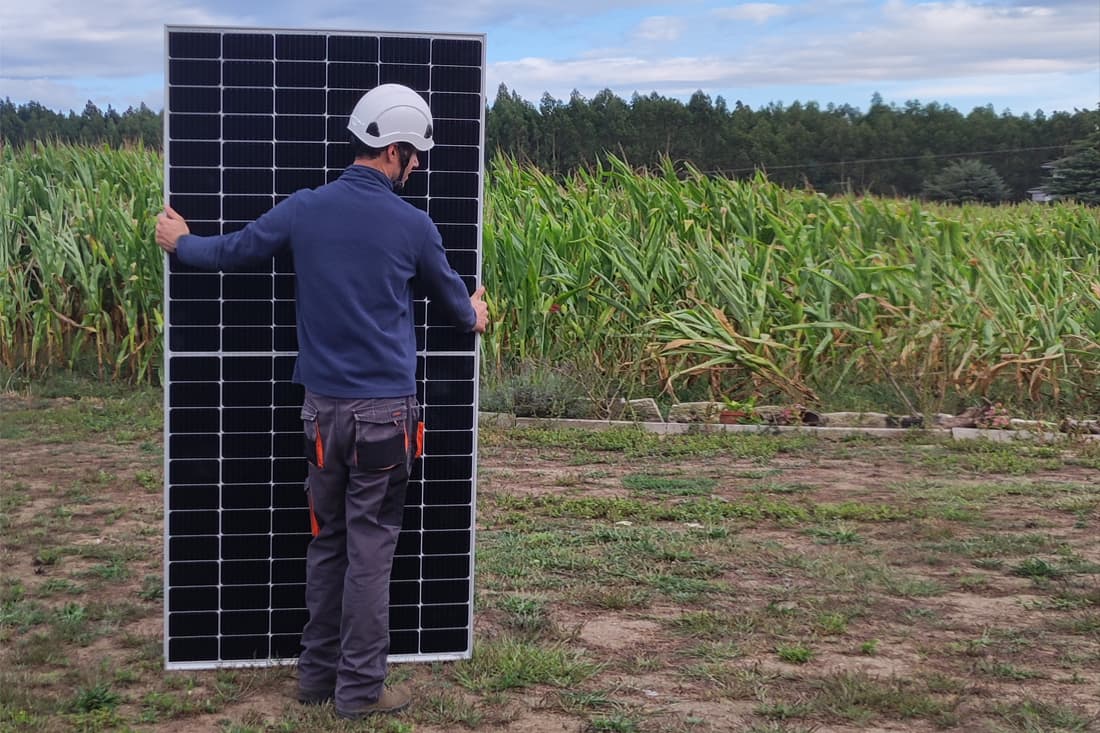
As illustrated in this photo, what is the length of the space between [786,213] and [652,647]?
359 inches

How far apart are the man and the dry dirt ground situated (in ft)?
1.60

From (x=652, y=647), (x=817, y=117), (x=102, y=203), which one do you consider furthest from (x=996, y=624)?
(x=817, y=117)

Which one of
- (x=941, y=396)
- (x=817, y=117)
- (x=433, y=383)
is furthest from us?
(x=817, y=117)

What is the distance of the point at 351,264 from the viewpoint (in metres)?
4.36

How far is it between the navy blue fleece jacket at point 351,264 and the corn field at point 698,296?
22.0 ft

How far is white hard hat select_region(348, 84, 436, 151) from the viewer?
14.6 feet

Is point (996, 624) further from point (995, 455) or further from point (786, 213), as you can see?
point (786, 213)

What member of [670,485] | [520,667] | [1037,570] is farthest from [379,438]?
[670,485]

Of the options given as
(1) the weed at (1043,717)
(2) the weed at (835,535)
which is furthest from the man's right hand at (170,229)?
(2) the weed at (835,535)

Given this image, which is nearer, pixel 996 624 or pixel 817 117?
pixel 996 624

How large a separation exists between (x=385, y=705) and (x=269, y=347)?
1.41 meters

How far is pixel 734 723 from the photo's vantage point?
4656 millimetres

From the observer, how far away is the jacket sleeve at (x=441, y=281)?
448 centimetres

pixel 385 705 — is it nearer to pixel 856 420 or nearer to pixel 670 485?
pixel 670 485
